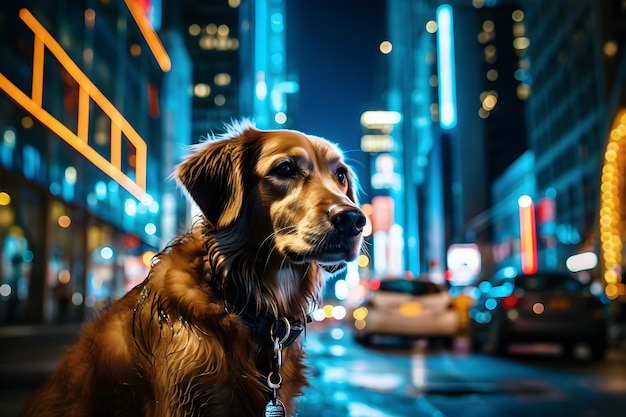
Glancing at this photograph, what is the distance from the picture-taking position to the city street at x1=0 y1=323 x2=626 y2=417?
6.44 meters

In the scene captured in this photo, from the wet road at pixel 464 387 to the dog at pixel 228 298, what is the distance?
1.41 meters

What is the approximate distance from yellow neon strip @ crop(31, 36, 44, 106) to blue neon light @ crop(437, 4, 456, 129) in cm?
9834

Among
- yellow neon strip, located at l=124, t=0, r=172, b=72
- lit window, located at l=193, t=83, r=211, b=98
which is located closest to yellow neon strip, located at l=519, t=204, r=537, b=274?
yellow neon strip, located at l=124, t=0, r=172, b=72

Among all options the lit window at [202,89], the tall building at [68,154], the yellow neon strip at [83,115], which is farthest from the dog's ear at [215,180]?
the lit window at [202,89]

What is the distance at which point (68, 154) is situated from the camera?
22703 mm

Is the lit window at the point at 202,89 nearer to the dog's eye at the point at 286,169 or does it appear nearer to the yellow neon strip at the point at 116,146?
the yellow neon strip at the point at 116,146

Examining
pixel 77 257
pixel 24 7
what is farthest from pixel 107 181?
pixel 24 7

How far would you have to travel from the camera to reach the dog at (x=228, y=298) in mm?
2340

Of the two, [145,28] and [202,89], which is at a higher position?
[202,89]

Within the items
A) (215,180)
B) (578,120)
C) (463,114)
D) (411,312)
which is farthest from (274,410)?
(463,114)

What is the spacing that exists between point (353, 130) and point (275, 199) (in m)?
7.19

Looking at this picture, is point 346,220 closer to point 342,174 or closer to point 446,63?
point 342,174

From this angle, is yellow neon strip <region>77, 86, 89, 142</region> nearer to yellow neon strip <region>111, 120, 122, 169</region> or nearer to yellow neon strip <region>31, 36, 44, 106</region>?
yellow neon strip <region>111, 120, 122, 169</region>

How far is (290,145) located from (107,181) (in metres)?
26.3
